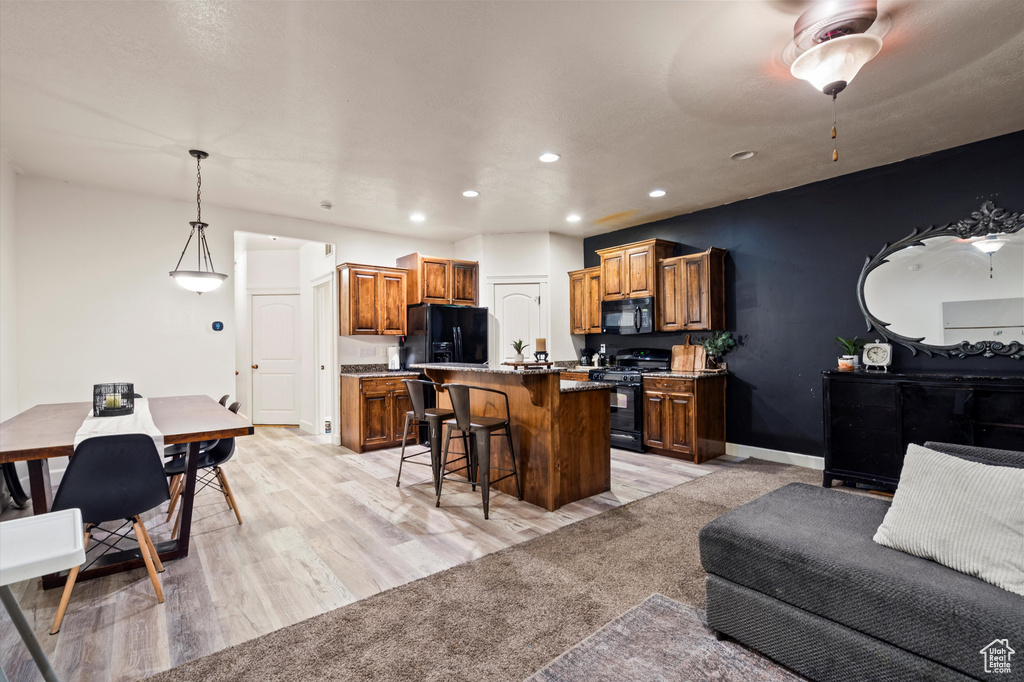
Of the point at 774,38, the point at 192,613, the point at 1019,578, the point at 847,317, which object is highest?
the point at 774,38

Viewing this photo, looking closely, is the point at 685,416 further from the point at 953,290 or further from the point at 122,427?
the point at 122,427

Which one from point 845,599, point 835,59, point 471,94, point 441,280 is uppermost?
point 471,94

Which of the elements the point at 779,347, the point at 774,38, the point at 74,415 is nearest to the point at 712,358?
the point at 779,347

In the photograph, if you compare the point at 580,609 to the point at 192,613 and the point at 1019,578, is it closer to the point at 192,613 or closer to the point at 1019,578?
the point at 1019,578

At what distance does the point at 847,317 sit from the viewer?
4.32 m

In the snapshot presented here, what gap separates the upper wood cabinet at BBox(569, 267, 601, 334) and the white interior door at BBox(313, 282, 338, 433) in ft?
10.7

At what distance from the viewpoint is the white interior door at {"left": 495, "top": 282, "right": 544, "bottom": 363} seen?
21.2ft

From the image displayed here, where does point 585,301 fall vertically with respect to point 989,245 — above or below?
below

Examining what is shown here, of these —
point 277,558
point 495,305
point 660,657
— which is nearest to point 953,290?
point 660,657

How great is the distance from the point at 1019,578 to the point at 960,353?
3.15 meters

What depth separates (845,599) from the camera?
1527 mm

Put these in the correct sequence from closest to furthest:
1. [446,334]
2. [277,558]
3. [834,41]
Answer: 1. [834,41]
2. [277,558]
3. [446,334]

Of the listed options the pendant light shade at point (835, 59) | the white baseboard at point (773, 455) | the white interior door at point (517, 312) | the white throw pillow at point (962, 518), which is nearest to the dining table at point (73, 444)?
the white throw pillow at point (962, 518)

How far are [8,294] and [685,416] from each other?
6.21 m
